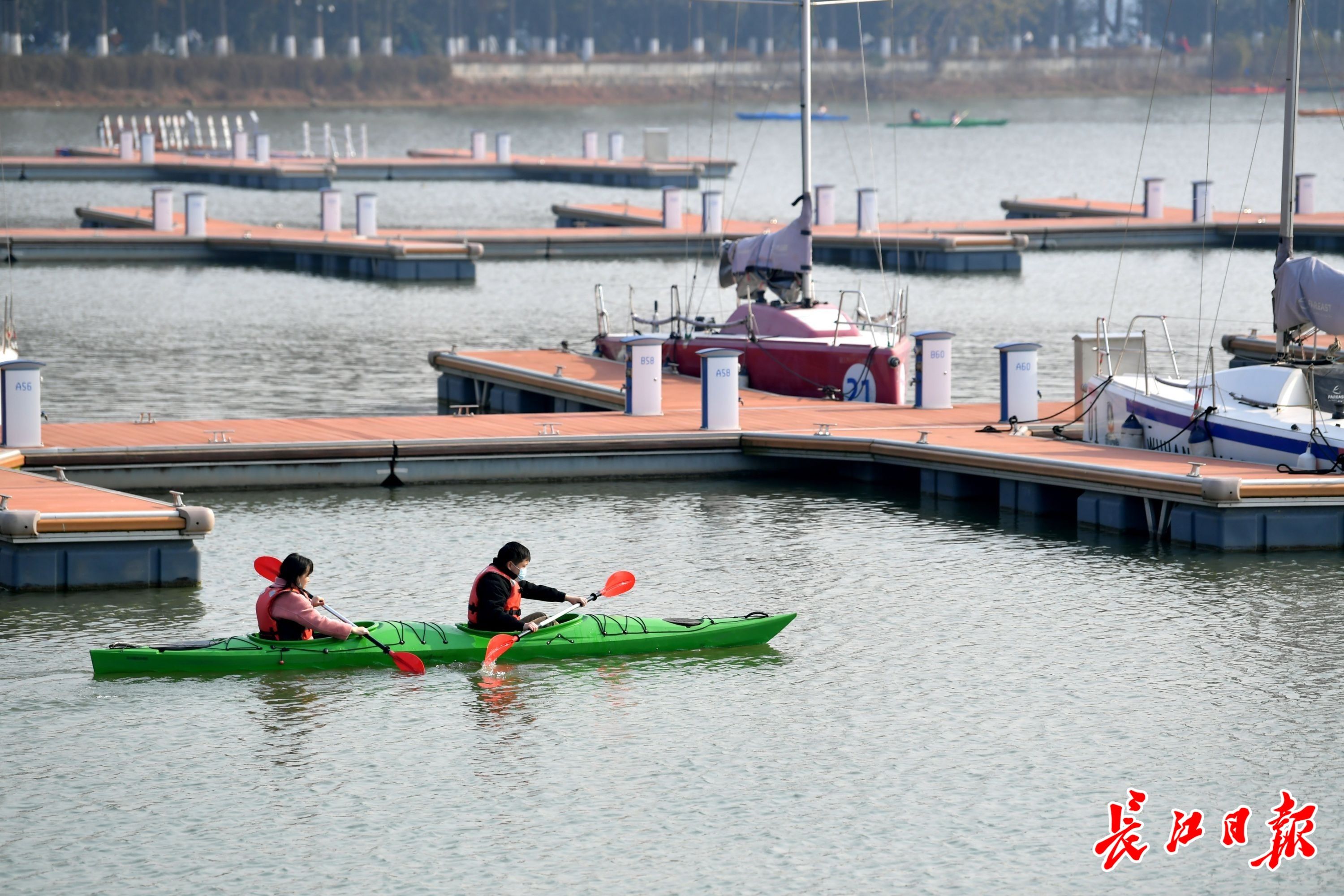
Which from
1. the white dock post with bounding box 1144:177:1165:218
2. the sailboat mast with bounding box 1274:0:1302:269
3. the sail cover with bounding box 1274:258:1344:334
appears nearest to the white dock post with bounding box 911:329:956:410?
the sailboat mast with bounding box 1274:0:1302:269

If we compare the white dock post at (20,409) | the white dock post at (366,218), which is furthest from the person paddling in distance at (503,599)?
Answer: the white dock post at (366,218)

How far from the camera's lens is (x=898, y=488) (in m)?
25.3

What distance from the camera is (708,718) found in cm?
1619

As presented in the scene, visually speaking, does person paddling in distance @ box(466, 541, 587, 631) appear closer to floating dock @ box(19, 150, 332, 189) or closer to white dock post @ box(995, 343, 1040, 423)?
white dock post @ box(995, 343, 1040, 423)

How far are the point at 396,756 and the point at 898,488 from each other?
11225 millimetres

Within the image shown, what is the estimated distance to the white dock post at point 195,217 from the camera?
174 feet

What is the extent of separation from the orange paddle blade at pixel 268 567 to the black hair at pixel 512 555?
73.3 inches

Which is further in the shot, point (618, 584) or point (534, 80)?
point (534, 80)

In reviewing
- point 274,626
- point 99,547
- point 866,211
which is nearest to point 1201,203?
point 866,211

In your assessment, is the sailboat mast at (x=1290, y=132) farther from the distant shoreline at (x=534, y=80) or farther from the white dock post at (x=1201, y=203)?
the distant shoreline at (x=534, y=80)

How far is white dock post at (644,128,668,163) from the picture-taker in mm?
79875

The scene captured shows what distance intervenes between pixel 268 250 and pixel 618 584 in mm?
35771

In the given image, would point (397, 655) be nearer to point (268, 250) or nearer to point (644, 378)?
point (644, 378)

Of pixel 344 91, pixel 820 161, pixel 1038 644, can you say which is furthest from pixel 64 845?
pixel 344 91
